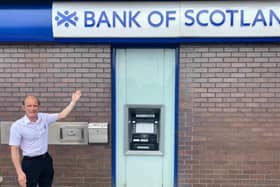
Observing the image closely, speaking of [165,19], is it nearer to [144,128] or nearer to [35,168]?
[144,128]

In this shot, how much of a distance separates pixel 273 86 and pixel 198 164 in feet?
4.47

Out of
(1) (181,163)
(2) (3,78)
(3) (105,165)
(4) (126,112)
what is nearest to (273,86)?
(1) (181,163)

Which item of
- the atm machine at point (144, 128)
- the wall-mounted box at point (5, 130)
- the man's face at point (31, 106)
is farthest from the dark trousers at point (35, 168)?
the atm machine at point (144, 128)

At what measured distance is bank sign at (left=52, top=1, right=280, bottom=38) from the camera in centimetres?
518

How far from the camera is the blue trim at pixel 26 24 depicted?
17.5 ft

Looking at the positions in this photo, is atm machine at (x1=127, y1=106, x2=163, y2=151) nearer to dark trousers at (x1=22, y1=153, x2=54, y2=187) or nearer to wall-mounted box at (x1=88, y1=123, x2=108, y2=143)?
wall-mounted box at (x1=88, y1=123, x2=108, y2=143)

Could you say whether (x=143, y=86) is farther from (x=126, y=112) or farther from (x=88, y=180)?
(x=88, y=180)

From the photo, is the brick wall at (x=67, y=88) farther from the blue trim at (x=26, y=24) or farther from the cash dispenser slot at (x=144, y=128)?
the cash dispenser slot at (x=144, y=128)

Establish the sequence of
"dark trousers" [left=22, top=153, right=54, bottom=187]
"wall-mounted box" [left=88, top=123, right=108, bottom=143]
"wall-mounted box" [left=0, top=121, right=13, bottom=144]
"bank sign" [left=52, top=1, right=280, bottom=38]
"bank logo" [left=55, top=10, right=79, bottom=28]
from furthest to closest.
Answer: "wall-mounted box" [left=0, top=121, right=13, bottom=144]
"wall-mounted box" [left=88, top=123, right=108, bottom=143]
"bank logo" [left=55, top=10, right=79, bottom=28]
"bank sign" [left=52, top=1, right=280, bottom=38]
"dark trousers" [left=22, top=153, right=54, bottom=187]

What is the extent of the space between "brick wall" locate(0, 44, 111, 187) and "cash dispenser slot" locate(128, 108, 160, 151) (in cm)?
33

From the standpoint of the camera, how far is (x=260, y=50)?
533 cm

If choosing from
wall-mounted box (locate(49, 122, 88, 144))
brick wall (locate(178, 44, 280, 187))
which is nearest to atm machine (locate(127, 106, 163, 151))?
brick wall (locate(178, 44, 280, 187))

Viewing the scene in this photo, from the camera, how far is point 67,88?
5.47 meters

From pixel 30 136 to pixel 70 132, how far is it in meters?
1.19
